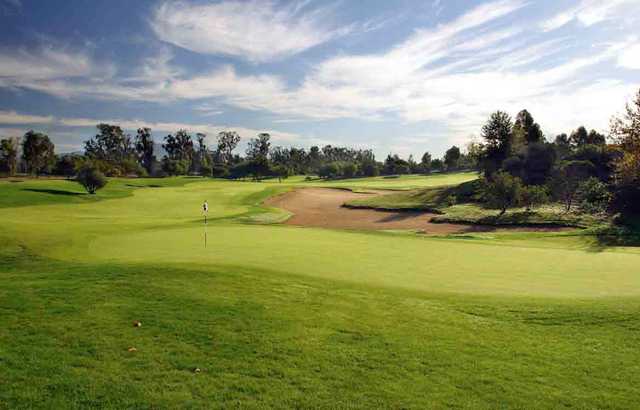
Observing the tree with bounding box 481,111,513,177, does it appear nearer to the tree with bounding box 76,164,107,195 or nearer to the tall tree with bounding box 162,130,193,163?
the tree with bounding box 76,164,107,195

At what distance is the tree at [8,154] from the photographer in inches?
3846

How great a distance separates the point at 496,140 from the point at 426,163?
89.8 meters

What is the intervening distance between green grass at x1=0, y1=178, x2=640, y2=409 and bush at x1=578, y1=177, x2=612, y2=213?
94.0ft

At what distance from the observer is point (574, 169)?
50406 millimetres

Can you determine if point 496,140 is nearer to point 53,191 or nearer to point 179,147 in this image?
point 53,191

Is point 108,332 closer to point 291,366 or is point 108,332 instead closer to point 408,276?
point 291,366

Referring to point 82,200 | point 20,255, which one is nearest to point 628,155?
point 20,255

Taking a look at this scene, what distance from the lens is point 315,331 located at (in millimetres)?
8281

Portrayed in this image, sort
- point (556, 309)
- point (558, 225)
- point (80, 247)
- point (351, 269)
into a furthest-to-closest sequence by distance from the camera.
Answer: point (558, 225)
point (80, 247)
point (351, 269)
point (556, 309)

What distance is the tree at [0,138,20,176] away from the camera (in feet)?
320

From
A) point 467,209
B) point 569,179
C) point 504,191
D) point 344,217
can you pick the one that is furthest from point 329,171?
point 504,191

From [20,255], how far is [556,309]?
1703 centimetres

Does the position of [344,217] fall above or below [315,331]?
below

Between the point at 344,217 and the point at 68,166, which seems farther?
the point at 68,166
